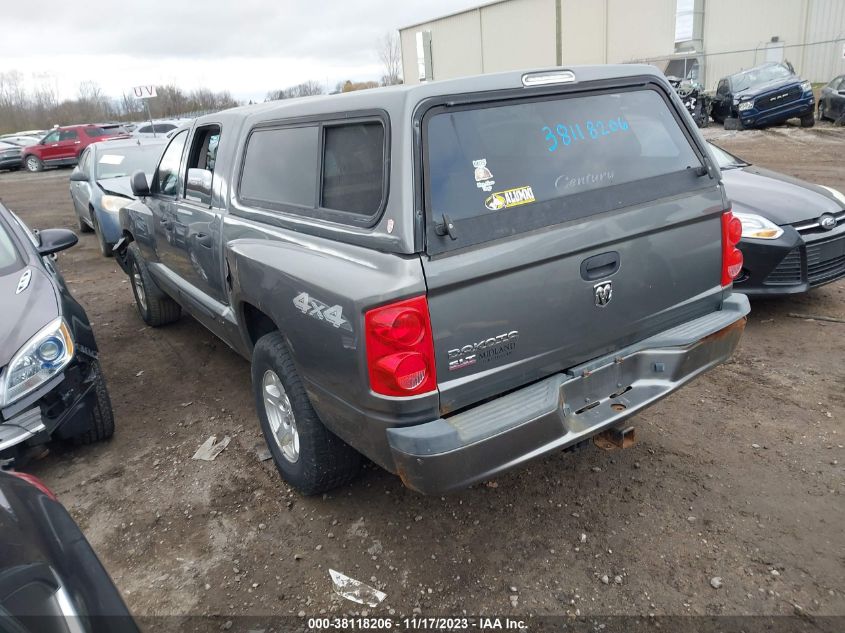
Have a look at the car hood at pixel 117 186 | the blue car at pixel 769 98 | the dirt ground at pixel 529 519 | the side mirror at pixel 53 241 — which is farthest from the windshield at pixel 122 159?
the blue car at pixel 769 98

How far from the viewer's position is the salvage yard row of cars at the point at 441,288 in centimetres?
243

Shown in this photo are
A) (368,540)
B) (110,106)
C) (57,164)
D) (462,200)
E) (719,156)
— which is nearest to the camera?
(462,200)

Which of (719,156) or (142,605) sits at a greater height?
(719,156)

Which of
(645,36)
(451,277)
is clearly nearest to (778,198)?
(451,277)

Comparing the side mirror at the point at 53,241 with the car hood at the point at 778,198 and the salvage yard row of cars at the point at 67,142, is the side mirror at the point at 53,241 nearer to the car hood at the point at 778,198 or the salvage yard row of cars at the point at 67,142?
the car hood at the point at 778,198

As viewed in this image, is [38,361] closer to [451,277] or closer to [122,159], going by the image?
[451,277]

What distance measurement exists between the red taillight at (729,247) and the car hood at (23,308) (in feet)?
11.8

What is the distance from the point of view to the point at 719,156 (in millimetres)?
6336

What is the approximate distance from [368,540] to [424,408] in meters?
0.99

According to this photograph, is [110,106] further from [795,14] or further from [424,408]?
[424,408]

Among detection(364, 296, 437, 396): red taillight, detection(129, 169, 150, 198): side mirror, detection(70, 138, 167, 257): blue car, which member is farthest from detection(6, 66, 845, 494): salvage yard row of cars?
detection(70, 138, 167, 257): blue car

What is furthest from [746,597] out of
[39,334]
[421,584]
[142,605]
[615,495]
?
[39,334]

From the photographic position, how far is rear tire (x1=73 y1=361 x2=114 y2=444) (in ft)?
13.3

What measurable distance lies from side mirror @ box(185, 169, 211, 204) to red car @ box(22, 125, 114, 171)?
77.1 ft
